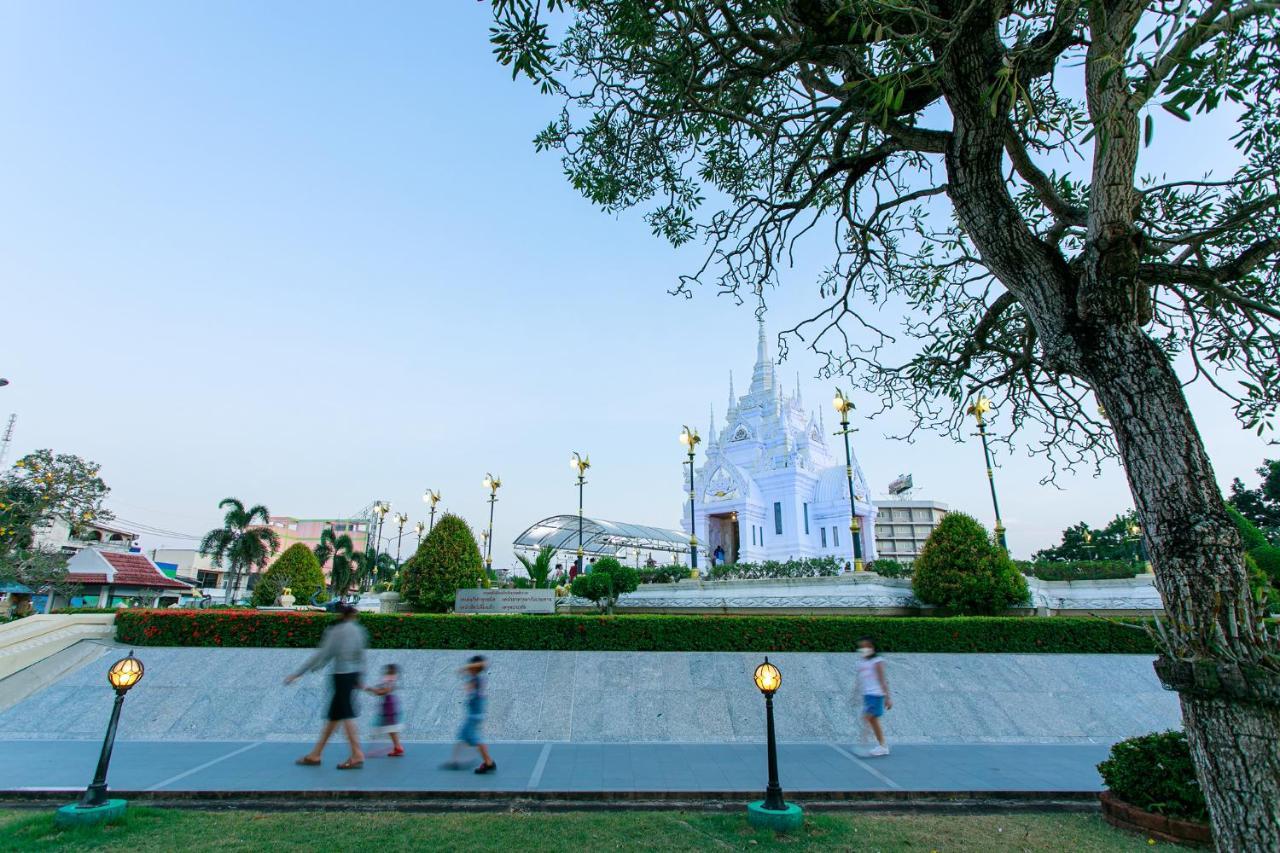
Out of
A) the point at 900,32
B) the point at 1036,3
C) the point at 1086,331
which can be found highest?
the point at 1036,3

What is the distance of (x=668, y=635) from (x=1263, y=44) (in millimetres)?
10963

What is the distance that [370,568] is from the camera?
52906 millimetres

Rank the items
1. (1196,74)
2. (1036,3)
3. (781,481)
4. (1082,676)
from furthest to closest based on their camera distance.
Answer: (781,481) → (1082,676) → (1036,3) → (1196,74)

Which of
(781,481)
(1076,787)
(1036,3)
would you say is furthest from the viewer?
(781,481)

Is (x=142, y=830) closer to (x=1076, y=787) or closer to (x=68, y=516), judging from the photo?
(x=1076, y=787)

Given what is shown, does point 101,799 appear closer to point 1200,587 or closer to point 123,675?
point 123,675

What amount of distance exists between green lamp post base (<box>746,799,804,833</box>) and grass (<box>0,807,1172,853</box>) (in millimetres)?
101

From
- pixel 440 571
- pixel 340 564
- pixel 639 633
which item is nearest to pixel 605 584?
pixel 440 571

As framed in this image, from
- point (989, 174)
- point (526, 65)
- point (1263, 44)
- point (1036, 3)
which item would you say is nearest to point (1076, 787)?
point (989, 174)

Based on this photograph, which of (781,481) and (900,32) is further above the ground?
(781,481)

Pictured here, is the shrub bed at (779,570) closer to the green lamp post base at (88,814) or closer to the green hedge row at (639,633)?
the green hedge row at (639,633)

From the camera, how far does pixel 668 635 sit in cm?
1230

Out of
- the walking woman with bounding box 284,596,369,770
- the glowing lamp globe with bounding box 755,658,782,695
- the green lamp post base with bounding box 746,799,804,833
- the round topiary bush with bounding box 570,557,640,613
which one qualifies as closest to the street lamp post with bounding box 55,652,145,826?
the walking woman with bounding box 284,596,369,770

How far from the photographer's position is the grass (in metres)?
4.96
